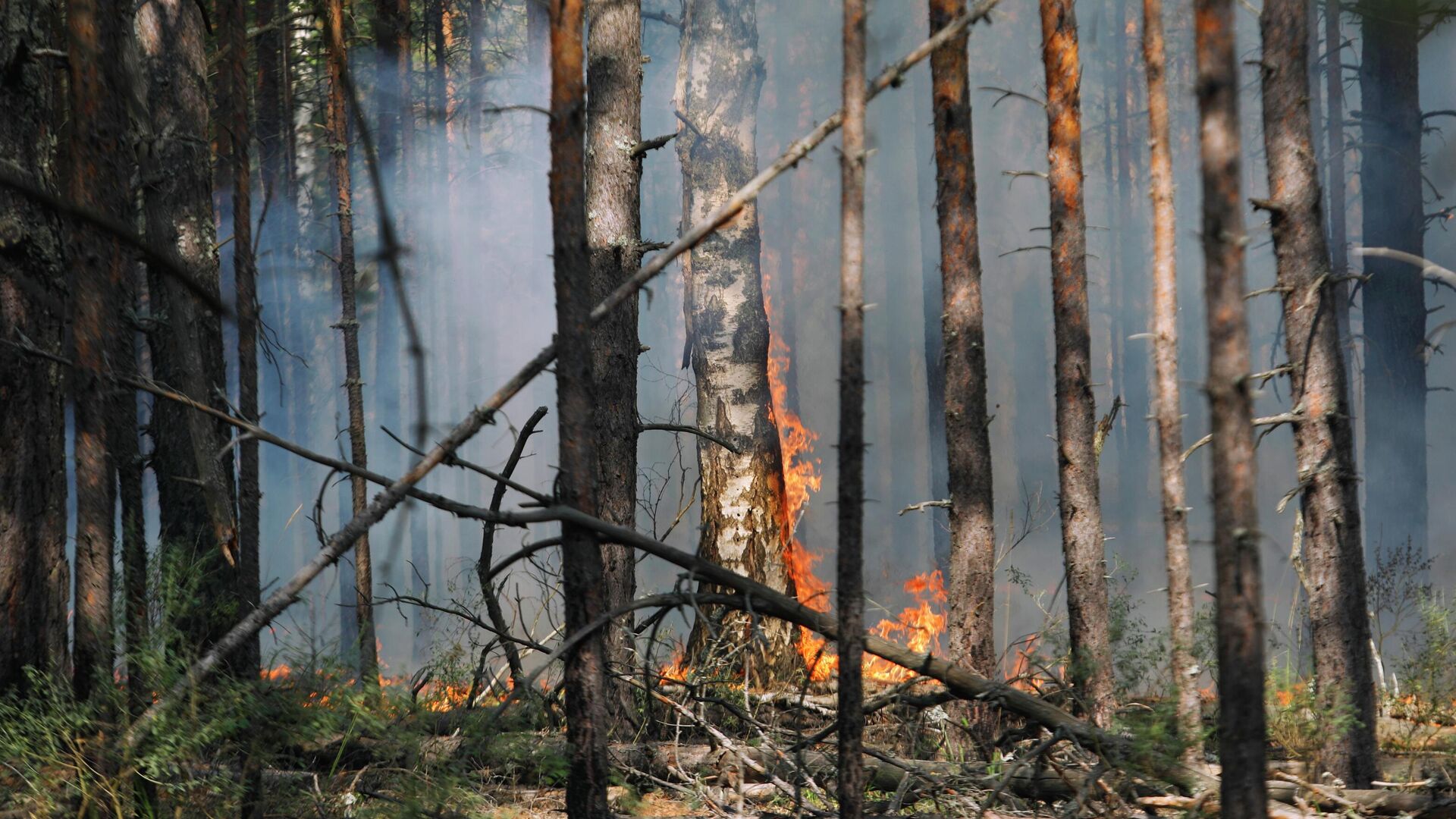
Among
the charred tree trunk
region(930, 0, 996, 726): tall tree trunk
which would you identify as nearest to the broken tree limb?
the charred tree trunk

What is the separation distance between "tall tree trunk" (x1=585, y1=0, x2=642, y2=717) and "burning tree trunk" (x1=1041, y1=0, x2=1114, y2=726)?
3727 mm

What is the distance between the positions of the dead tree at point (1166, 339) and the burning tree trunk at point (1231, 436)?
4820 mm

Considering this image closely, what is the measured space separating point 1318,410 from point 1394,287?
11.4 m

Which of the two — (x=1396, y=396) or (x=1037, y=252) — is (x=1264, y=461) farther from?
(x=1396, y=396)

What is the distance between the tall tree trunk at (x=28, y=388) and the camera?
4.54 meters

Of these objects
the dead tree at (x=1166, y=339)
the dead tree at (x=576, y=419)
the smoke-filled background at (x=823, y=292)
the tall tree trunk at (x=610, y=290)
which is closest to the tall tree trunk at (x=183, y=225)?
the tall tree trunk at (x=610, y=290)

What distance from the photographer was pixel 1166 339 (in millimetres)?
7719

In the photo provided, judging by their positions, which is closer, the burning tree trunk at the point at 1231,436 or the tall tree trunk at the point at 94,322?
the burning tree trunk at the point at 1231,436

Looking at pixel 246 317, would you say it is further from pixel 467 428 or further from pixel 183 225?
pixel 467 428

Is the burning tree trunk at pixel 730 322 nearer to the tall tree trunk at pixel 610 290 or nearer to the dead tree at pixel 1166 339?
the tall tree trunk at pixel 610 290

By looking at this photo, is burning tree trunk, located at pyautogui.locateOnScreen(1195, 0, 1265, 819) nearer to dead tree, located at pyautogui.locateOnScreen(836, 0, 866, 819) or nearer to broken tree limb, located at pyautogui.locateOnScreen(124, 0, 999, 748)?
broken tree limb, located at pyautogui.locateOnScreen(124, 0, 999, 748)

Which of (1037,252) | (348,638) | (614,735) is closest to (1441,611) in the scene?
(614,735)

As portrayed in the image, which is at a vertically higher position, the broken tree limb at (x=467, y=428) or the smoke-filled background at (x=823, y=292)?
the smoke-filled background at (x=823, y=292)

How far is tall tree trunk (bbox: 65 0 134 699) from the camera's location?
135 inches
